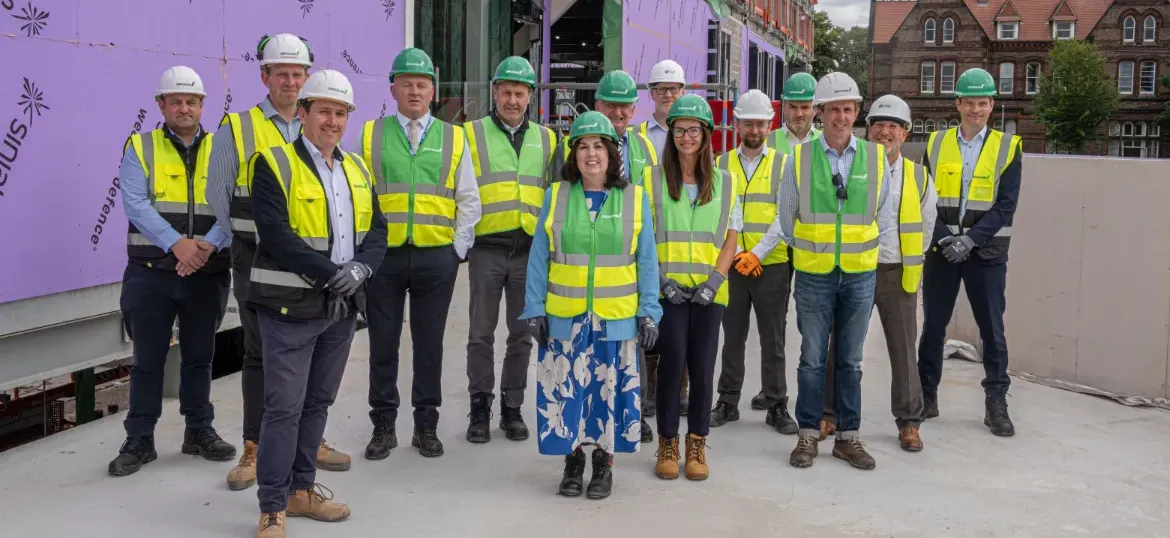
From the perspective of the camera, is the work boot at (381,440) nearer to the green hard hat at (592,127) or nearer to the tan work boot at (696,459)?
the tan work boot at (696,459)

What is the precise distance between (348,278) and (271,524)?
3.48 feet

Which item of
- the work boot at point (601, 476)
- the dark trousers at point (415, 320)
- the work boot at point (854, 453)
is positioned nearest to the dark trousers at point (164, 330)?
the dark trousers at point (415, 320)

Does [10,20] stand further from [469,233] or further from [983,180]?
[983,180]

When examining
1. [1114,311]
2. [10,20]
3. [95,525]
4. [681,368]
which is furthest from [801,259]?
[10,20]

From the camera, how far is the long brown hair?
5.68 meters

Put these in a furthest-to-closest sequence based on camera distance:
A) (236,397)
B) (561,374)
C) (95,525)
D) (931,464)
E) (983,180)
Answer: (236,397) < (983,180) < (931,464) < (561,374) < (95,525)

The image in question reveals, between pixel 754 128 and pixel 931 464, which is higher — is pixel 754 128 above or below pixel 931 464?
above

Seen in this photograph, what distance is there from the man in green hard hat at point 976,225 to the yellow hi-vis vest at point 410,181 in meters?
2.90

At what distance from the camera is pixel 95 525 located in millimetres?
4977

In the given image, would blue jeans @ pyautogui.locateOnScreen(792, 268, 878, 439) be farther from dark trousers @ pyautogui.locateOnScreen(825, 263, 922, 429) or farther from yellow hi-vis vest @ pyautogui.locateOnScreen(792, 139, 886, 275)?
dark trousers @ pyautogui.locateOnScreen(825, 263, 922, 429)

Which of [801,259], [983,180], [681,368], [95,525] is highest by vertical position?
[983,180]

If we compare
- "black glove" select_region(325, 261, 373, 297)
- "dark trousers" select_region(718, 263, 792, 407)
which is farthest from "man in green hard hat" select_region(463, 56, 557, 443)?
"black glove" select_region(325, 261, 373, 297)

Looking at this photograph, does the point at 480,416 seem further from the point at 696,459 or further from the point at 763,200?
the point at 763,200

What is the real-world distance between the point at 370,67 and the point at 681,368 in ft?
17.1
